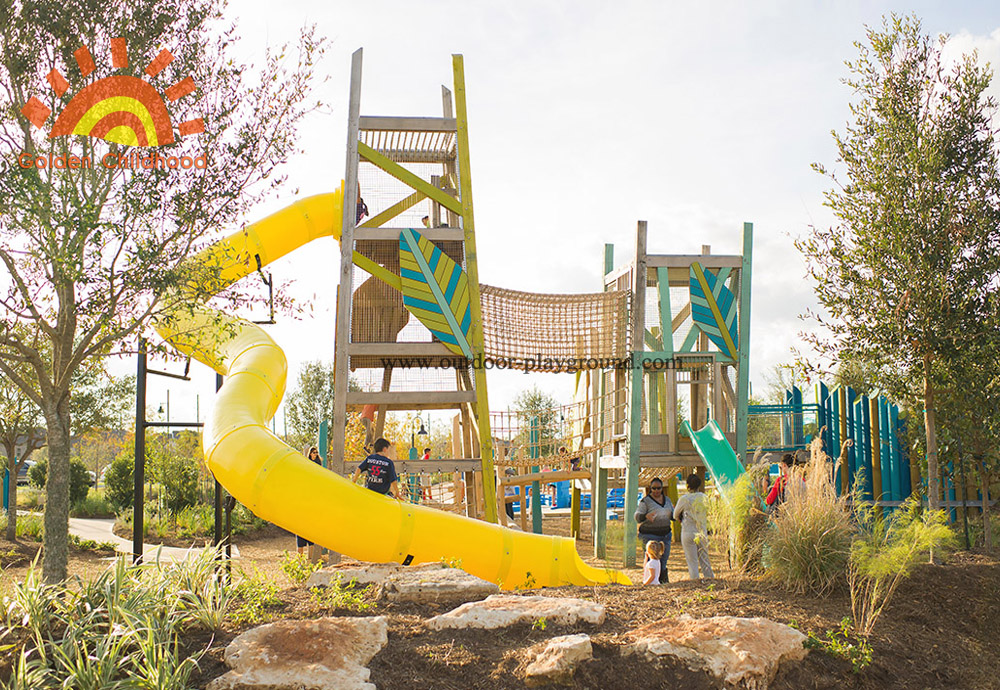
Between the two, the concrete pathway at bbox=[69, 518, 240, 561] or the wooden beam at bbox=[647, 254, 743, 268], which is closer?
the wooden beam at bbox=[647, 254, 743, 268]

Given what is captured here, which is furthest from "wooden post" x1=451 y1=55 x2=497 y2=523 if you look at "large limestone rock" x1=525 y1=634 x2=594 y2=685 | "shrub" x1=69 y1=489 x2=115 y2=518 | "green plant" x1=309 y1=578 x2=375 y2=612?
"shrub" x1=69 y1=489 x2=115 y2=518

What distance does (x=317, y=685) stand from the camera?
13.5 ft

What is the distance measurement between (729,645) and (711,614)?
24.7 inches

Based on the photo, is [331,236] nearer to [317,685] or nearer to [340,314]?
[340,314]

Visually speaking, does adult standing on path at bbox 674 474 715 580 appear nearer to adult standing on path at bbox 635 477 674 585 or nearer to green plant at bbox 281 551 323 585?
adult standing on path at bbox 635 477 674 585

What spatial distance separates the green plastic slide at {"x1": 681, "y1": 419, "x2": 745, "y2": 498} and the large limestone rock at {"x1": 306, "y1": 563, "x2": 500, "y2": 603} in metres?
4.82

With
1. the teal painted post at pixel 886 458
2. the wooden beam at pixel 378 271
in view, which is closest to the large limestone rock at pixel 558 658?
the wooden beam at pixel 378 271

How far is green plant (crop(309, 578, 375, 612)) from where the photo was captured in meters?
5.18

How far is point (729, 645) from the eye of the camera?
4.62 meters

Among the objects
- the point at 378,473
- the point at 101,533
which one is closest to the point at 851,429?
the point at 378,473

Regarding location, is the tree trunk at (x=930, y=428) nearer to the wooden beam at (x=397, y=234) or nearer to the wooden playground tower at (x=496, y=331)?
the wooden playground tower at (x=496, y=331)

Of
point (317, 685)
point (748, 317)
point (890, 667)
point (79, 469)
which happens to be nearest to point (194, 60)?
point (317, 685)

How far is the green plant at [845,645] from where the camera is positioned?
15.8 feet

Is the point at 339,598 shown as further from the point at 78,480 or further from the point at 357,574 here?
the point at 78,480
